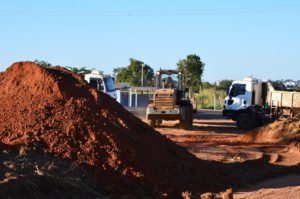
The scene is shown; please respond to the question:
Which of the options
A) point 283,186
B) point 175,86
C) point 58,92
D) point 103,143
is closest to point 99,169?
point 103,143

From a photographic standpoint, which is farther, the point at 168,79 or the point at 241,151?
the point at 168,79

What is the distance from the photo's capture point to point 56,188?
9.30m

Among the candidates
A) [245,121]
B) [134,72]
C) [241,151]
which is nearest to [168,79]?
[245,121]

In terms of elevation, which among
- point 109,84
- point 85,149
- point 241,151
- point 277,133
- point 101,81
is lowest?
point 241,151

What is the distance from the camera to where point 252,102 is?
98.8 ft

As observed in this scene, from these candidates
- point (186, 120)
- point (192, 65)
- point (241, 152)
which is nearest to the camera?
point (241, 152)

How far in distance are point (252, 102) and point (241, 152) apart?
35.9ft

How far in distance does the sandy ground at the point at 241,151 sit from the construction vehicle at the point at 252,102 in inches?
42.4

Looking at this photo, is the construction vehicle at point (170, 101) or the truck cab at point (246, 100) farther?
the truck cab at point (246, 100)

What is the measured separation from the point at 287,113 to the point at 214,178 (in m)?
16.2

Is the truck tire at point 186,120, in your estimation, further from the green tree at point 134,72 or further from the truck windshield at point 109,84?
the green tree at point 134,72

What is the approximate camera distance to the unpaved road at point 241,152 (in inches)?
491

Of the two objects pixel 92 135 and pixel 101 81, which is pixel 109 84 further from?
pixel 92 135

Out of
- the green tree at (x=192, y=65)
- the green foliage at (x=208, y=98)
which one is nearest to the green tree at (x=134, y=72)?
the green foliage at (x=208, y=98)
